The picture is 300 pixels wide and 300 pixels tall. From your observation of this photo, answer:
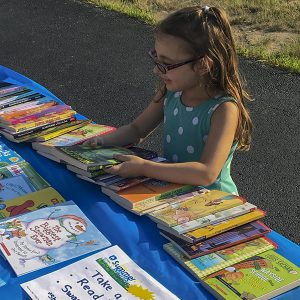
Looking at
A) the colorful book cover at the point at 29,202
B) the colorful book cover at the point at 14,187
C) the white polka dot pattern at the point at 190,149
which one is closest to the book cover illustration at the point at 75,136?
the colorful book cover at the point at 14,187

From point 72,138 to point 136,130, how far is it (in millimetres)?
295

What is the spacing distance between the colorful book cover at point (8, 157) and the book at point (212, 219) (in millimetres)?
928

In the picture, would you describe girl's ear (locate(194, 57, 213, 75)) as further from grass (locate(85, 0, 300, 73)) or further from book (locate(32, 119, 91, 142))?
grass (locate(85, 0, 300, 73))

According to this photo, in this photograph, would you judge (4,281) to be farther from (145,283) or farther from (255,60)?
(255,60)

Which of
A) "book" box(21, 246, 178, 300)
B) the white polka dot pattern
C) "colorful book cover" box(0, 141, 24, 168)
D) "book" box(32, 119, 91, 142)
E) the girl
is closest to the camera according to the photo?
"book" box(21, 246, 178, 300)

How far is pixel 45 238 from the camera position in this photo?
1.84 metres

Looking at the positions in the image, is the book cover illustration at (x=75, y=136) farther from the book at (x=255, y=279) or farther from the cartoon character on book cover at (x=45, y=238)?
the book at (x=255, y=279)

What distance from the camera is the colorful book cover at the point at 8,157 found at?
247 cm

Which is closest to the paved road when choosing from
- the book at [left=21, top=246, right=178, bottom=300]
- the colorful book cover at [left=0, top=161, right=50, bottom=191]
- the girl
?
the girl

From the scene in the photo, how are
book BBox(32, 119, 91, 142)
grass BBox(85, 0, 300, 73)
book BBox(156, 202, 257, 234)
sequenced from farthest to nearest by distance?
grass BBox(85, 0, 300, 73) → book BBox(32, 119, 91, 142) → book BBox(156, 202, 257, 234)

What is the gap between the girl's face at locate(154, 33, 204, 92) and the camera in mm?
2137

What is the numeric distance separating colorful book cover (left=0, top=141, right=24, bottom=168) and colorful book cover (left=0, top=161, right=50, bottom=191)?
5cm

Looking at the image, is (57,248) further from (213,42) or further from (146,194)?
(213,42)

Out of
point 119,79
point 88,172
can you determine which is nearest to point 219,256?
point 88,172
